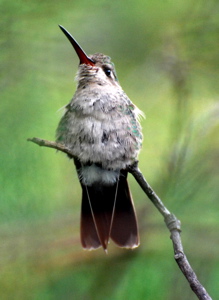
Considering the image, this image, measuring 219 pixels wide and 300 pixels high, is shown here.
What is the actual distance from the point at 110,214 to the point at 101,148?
0.48m

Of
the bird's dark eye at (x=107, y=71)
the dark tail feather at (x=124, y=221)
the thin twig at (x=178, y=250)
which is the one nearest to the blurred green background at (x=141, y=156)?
the dark tail feather at (x=124, y=221)

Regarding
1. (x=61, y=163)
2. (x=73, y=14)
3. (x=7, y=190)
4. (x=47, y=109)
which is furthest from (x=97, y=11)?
(x=7, y=190)

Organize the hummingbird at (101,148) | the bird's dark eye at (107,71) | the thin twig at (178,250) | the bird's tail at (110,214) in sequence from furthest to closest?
1. the bird's dark eye at (107,71)
2. the bird's tail at (110,214)
3. the hummingbird at (101,148)
4. the thin twig at (178,250)

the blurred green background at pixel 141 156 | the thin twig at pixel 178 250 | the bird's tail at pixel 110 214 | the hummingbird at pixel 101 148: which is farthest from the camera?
the bird's tail at pixel 110 214

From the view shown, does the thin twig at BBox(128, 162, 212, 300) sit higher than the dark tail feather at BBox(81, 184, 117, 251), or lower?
lower

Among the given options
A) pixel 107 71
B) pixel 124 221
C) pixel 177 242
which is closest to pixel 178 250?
pixel 177 242

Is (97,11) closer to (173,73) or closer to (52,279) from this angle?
(173,73)

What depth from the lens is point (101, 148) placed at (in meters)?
2.85

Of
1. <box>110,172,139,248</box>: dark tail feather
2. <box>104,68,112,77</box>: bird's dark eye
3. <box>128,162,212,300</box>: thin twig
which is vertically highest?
<box>104,68,112,77</box>: bird's dark eye

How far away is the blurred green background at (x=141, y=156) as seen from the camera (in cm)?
249

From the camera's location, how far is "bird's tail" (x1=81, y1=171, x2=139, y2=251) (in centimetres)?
299

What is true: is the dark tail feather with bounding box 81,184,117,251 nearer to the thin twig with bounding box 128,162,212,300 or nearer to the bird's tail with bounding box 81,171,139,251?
the bird's tail with bounding box 81,171,139,251

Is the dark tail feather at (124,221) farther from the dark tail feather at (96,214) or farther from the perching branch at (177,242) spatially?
the perching branch at (177,242)

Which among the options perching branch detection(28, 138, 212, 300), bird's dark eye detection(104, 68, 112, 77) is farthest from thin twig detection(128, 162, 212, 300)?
bird's dark eye detection(104, 68, 112, 77)
